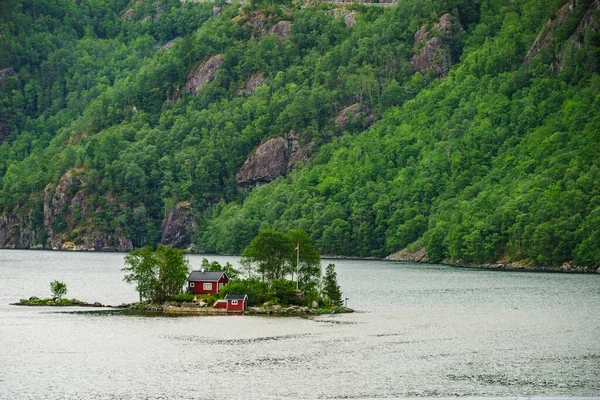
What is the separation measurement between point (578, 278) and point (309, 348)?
92.9 meters

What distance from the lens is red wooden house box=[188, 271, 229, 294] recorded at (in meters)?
135

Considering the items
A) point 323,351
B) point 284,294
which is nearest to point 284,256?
point 284,294

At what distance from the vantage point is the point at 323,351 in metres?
98.3

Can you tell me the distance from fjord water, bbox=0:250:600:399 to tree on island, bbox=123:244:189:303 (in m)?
7.25

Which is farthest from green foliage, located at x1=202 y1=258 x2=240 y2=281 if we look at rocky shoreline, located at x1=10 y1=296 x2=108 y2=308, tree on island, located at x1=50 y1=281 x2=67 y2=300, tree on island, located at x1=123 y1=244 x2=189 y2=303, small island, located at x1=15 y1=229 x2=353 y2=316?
tree on island, located at x1=50 y1=281 x2=67 y2=300

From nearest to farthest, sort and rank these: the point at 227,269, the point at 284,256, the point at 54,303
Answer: the point at 284,256
the point at 227,269
the point at 54,303

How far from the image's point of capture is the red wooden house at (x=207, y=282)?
13488 cm

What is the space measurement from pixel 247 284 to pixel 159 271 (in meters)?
10.8

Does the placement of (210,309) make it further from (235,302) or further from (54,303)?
(54,303)

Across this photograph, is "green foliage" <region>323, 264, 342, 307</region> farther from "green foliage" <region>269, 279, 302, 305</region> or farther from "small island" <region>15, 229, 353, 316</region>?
"green foliage" <region>269, 279, 302, 305</region>

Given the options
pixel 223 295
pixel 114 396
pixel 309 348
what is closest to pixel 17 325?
pixel 223 295

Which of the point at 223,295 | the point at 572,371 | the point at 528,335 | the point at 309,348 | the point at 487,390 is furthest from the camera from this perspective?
the point at 223,295

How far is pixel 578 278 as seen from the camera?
595 ft

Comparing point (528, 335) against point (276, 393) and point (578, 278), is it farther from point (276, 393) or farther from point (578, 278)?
point (578, 278)
